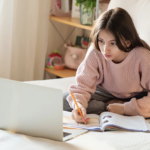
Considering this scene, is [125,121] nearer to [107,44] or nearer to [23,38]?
[107,44]

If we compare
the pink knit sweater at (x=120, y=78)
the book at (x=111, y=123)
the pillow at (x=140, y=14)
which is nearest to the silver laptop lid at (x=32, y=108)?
the book at (x=111, y=123)

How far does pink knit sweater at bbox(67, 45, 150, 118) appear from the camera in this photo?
46.8 inches

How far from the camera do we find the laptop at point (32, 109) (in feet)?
2.80

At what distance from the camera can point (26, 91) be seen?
0.86m

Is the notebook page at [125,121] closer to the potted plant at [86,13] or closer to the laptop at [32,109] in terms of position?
the laptop at [32,109]

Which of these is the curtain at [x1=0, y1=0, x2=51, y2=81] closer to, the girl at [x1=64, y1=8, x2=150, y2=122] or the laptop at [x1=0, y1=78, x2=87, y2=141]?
the girl at [x1=64, y1=8, x2=150, y2=122]

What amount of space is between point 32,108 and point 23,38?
117 cm

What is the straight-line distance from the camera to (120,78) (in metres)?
1.27

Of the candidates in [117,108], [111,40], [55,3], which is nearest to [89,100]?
[117,108]

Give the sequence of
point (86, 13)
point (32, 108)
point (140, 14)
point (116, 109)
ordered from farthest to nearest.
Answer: point (86, 13)
point (140, 14)
point (116, 109)
point (32, 108)

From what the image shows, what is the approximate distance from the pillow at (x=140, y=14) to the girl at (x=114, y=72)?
14 cm

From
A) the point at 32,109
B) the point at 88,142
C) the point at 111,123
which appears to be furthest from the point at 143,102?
the point at 32,109

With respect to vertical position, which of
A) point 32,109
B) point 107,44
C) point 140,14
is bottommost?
point 32,109

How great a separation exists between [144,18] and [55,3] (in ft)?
2.96
